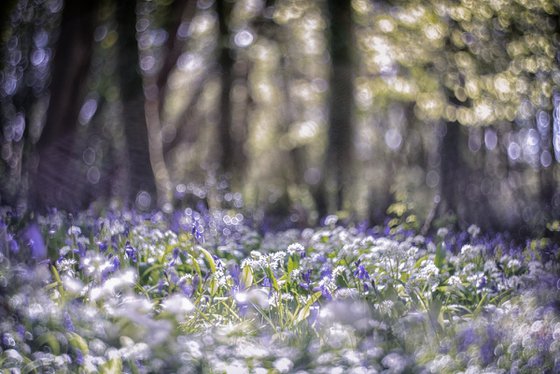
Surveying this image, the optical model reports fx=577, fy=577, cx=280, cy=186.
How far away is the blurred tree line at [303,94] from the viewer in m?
3.44

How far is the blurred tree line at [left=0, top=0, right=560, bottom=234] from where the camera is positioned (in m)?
3.44

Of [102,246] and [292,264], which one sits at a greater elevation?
[102,246]

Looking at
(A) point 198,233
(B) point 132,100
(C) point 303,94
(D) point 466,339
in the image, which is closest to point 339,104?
(C) point 303,94

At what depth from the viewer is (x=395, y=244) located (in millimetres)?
3146

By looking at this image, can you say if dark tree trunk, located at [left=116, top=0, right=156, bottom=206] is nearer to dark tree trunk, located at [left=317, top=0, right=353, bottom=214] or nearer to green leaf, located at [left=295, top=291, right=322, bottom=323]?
dark tree trunk, located at [left=317, top=0, right=353, bottom=214]

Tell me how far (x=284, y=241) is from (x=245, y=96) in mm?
1997

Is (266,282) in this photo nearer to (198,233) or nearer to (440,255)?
(198,233)

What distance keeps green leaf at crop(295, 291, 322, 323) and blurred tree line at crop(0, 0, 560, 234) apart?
88cm

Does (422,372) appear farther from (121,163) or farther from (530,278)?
(121,163)

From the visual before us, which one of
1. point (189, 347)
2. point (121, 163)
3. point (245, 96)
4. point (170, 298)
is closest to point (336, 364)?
point (189, 347)

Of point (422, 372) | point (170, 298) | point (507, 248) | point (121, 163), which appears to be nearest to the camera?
point (422, 372)

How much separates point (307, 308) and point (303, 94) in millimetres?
2431

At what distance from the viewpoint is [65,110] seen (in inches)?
137

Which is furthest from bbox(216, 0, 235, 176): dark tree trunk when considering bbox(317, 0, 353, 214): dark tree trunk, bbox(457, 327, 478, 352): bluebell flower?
bbox(457, 327, 478, 352): bluebell flower
